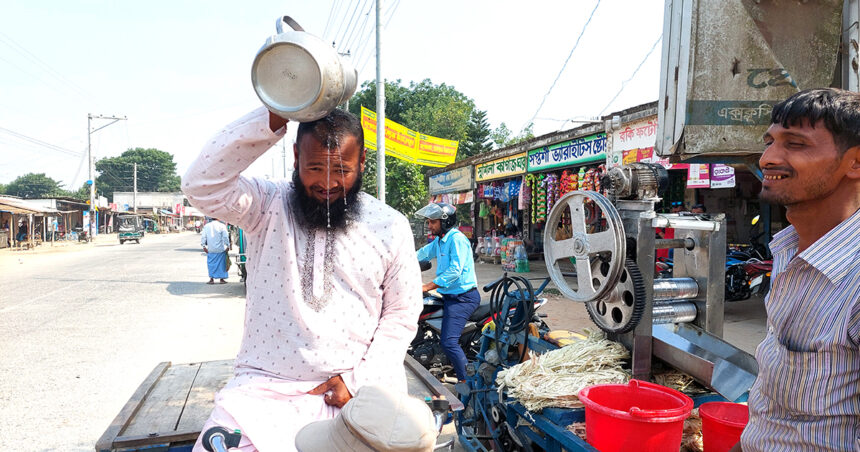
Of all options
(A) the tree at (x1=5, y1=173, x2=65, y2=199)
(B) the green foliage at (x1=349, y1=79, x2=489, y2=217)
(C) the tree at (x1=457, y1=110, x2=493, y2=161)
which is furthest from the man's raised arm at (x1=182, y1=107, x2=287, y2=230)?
(A) the tree at (x1=5, y1=173, x2=65, y2=199)

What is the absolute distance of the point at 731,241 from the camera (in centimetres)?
1123

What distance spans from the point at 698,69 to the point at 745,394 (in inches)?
60.9

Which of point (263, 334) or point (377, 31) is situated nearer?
point (263, 334)

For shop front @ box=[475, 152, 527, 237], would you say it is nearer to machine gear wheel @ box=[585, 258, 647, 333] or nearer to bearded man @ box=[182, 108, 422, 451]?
machine gear wheel @ box=[585, 258, 647, 333]

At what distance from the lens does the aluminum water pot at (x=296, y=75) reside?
1649mm

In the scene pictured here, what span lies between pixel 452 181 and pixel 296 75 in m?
17.8

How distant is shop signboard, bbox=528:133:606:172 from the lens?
10445mm

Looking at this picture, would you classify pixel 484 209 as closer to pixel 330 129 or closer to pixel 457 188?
pixel 457 188

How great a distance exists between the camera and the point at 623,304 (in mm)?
3059

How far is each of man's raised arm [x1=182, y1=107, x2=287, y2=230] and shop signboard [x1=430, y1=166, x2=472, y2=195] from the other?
15.9 m

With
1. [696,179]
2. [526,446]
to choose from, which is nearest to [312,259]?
[526,446]

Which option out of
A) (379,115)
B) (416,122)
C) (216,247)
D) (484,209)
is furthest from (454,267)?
(416,122)

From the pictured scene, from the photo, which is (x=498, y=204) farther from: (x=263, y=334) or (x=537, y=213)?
(x=263, y=334)

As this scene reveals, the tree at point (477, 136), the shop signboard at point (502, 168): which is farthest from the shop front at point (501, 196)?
the tree at point (477, 136)
